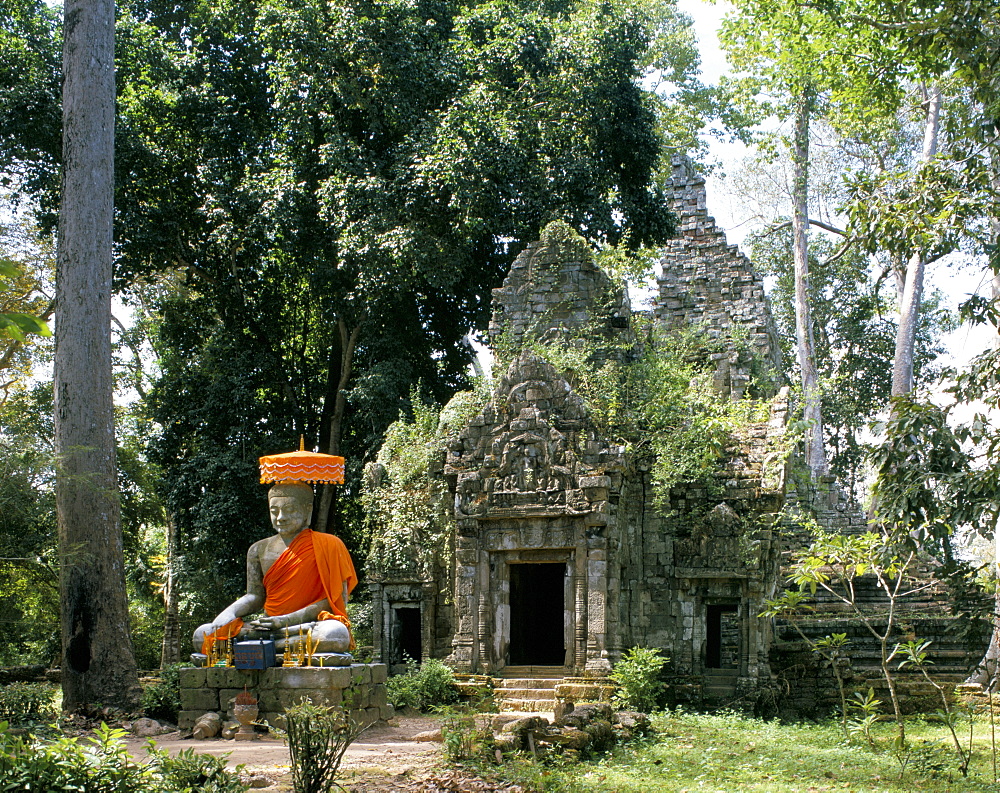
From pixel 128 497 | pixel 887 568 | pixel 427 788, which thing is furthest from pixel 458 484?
pixel 128 497

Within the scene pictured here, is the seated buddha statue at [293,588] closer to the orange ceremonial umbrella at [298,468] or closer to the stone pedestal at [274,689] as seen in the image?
the orange ceremonial umbrella at [298,468]

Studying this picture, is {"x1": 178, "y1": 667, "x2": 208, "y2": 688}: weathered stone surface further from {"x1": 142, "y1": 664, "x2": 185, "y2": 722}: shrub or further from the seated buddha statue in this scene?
{"x1": 142, "y1": 664, "x2": 185, "y2": 722}: shrub

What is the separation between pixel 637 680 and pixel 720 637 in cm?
444

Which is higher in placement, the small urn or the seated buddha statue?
the seated buddha statue

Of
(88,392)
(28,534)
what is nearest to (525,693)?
(88,392)

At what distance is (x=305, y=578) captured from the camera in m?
10.5

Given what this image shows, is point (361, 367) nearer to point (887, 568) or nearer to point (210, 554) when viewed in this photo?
point (210, 554)

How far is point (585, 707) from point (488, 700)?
2576 millimetres

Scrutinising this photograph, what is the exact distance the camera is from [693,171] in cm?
2242

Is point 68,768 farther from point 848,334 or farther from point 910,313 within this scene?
point 848,334

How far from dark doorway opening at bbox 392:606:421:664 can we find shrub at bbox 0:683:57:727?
601cm

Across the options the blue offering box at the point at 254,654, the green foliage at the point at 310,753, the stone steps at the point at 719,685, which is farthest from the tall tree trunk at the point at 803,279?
the green foliage at the point at 310,753

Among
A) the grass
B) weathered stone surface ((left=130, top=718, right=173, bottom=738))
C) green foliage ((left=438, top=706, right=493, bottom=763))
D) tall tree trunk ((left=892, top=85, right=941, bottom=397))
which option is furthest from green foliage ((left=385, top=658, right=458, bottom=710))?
tall tree trunk ((left=892, top=85, right=941, bottom=397))

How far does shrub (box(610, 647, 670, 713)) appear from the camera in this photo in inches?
485
